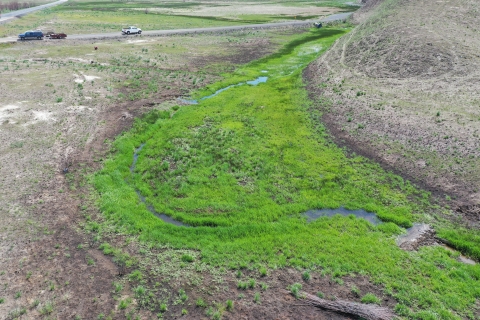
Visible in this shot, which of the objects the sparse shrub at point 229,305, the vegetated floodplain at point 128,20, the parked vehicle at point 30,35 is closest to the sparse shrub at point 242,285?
the sparse shrub at point 229,305

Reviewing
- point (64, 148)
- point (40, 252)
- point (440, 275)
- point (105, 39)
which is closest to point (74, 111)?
point (64, 148)

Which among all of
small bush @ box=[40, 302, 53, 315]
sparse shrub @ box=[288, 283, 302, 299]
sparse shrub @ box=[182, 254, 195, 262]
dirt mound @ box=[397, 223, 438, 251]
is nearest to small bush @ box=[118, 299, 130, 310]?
small bush @ box=[40, 302, 53, 315]

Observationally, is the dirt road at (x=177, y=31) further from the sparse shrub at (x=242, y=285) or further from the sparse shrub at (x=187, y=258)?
the sparse shrub at (x=242, y=285)

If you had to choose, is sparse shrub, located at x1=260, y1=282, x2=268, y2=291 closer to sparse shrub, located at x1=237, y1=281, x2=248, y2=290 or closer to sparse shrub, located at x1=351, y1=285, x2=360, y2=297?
sparse shrub, located at x1=237, y1=281, x2=248, y2=290

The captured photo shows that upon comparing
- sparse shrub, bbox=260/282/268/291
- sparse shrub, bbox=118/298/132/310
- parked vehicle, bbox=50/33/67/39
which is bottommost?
sparse shrub, bbox=260/282/268/291

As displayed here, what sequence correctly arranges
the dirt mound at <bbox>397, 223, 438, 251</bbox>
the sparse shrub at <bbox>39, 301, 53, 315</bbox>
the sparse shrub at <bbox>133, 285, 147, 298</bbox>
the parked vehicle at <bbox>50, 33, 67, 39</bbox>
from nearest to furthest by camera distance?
the sparse shrub at <bbox>39, 301, 53, 315</bbox> < the sparse shrub at <bbox>133, 285, 147, 298</bbox> < the dirt mound at <bbox>397, 223, 438, 251</bbox> < the parked vehicle at <bbox>50, 33, 67, 39</bbox>

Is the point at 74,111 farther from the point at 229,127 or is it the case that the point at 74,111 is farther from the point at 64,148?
the point at 229,127

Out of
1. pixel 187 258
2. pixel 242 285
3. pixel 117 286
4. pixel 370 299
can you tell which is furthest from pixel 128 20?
pixel 370 299
